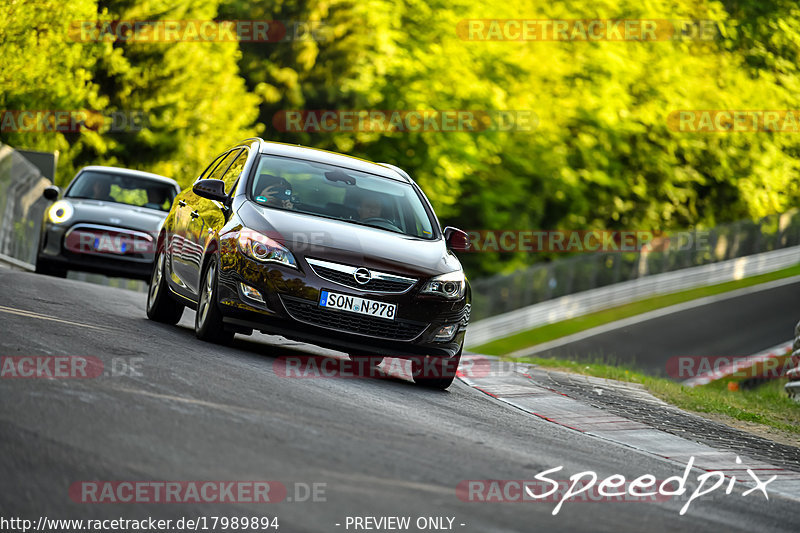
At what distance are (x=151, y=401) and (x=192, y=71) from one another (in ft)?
86.8

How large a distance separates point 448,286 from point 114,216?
360 inches

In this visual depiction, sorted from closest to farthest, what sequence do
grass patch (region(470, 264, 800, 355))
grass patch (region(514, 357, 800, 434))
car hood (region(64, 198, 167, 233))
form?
grass patch (region(514, 357, 800, 434)) → car hood (region(64, 198, 167, 233)) → grass patch (region(470, 264, 800, 355))

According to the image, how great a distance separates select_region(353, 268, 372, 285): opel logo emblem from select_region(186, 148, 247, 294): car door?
136 centimetres

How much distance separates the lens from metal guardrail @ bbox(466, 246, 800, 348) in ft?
123

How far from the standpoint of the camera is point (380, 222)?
10.6 meters

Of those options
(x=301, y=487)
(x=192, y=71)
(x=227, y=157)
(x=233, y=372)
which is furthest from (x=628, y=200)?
(x=301, y=487)

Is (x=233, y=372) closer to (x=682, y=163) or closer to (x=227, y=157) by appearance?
(x=227, y=157)

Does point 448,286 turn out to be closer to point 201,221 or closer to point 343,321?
point 343,321

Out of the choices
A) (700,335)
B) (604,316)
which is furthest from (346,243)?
(604,316)

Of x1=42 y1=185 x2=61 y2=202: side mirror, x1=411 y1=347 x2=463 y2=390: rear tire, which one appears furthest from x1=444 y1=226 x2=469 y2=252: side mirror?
x1=42 y1=185 x2=61 y2=202: side mirror

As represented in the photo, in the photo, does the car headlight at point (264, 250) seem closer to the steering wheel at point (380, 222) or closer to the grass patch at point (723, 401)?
the steering wheel at point (380, 222)

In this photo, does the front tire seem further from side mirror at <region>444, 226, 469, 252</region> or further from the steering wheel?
side mirror at <region>444, 226, 469, 252</region>

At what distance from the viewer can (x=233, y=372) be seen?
8461 mm

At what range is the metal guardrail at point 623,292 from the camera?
123 ft
